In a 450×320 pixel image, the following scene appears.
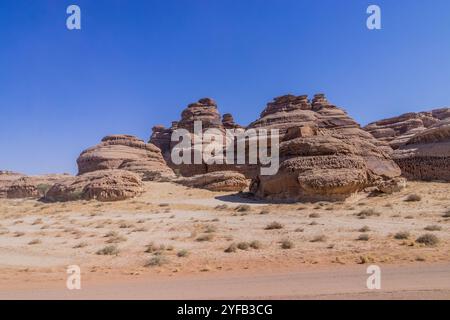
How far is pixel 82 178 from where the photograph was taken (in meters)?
33.9

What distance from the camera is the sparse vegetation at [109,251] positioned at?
41.2 feet

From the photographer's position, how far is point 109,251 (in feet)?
41.5

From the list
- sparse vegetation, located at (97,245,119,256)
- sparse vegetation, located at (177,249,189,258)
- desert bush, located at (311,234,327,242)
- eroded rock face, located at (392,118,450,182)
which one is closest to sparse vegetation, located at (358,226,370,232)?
desert bush, located at (311,234,327,242)

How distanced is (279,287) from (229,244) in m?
5.38

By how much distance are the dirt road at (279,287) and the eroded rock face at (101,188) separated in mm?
20940

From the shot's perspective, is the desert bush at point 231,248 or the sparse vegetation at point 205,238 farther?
the sparse vegetation at point 205,238

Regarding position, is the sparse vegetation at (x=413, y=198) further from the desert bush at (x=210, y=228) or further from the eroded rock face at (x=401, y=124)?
the eroded rock face at (x=401, y=124)

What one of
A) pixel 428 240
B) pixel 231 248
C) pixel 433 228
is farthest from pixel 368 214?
pixel 231 248

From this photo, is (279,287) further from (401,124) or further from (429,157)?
(401,124)

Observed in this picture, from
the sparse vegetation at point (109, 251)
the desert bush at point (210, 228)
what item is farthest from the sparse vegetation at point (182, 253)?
the desert bush at point (210, 228)

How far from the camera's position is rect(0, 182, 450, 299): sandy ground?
901 centimetres
